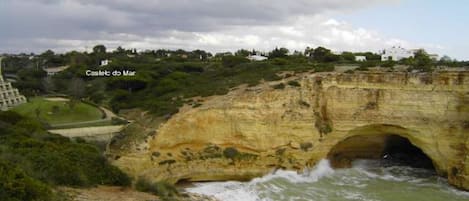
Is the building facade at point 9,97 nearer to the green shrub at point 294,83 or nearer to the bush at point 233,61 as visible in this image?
the bush at point 233,61

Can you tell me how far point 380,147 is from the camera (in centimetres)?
2827

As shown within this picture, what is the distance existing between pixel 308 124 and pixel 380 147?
6.58 meters

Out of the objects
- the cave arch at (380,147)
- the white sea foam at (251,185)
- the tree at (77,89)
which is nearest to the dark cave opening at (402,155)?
the cave arch at (380,147)

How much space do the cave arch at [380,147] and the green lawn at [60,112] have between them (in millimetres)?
14942

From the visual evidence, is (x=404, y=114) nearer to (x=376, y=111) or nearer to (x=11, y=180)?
(x=376, y=111)

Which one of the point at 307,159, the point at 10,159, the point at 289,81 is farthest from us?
the point at 289,81

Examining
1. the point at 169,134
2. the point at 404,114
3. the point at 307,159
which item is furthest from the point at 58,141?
the point at 404,114

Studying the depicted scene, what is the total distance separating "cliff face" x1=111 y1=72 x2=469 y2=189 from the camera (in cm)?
2220

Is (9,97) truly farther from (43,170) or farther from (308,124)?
(43,170)

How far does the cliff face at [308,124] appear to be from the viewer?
874 inches

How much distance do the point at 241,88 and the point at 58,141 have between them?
1032 centimetres

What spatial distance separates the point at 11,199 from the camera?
9406 mm

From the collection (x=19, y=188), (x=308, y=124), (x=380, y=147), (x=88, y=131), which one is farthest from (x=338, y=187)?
(x=19, y=188)

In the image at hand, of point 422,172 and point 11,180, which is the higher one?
point 11,180
